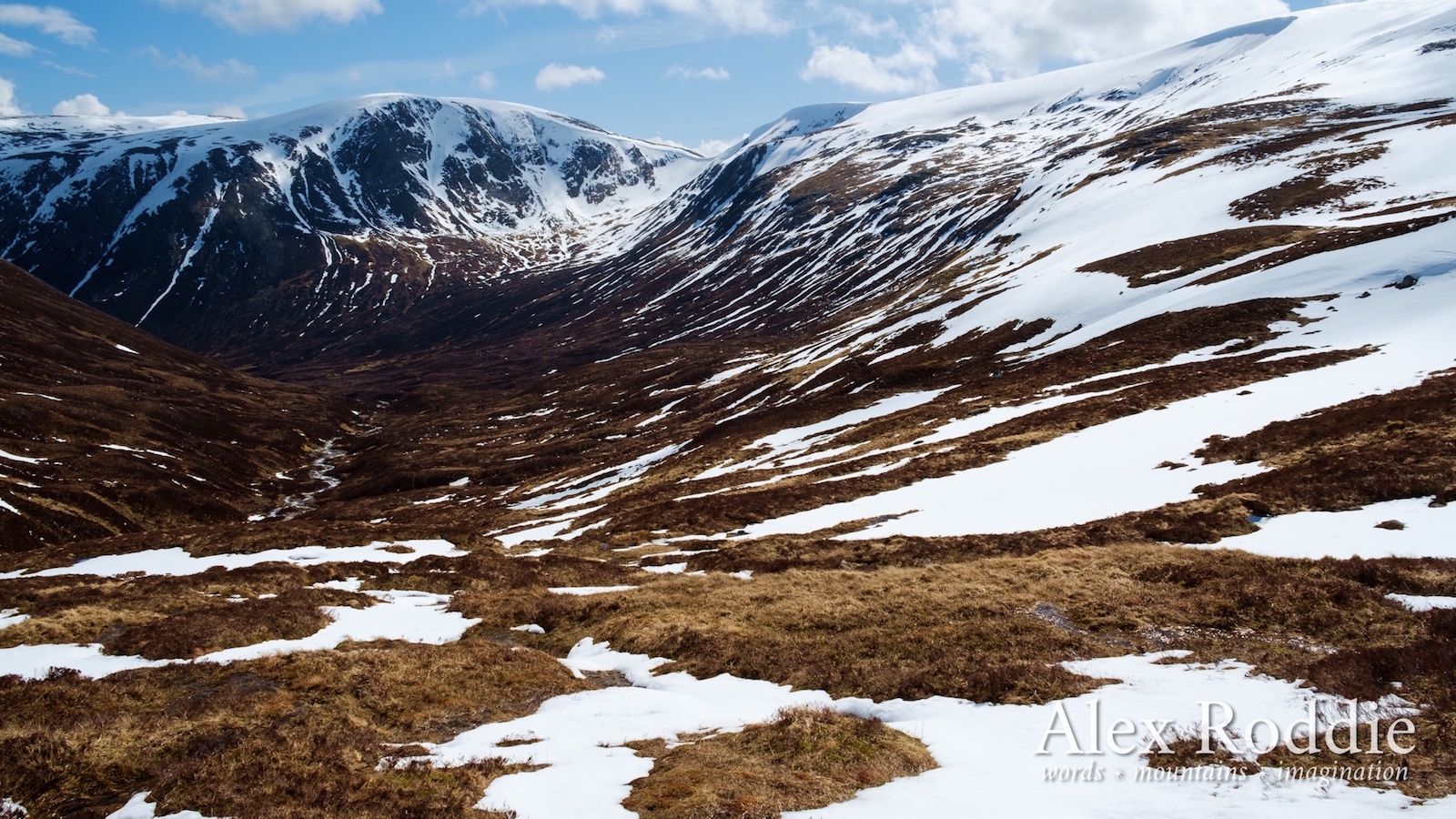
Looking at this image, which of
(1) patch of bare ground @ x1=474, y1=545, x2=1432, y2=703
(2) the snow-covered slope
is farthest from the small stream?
(1) patch of bare ground @ x1=474, y1=545, x2=1432, y2=703

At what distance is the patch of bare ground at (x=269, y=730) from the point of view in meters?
11.9

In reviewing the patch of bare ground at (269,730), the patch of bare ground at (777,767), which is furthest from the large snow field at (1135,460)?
the patch of bare ground at (269,730)

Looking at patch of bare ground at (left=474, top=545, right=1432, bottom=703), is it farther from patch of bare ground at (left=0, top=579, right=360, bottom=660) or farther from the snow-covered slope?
the snow-covered slope

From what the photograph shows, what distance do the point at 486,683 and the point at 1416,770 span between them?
63.2ft

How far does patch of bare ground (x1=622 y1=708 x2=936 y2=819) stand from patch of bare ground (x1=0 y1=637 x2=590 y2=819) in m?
3.32

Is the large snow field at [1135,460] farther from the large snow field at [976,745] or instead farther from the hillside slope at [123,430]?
the hillside slope at [123,430]

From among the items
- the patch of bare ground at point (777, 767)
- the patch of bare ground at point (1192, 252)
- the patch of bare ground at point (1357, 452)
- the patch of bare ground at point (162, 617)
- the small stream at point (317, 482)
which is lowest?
the small stream at point (317, 482)

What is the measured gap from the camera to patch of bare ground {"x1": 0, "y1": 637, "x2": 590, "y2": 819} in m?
11.9

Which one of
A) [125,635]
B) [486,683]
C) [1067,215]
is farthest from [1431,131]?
[125,635]

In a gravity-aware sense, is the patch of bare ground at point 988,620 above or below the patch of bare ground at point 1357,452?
below

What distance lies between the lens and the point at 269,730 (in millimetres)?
14586

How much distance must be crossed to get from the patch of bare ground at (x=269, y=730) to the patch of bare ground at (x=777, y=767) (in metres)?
3.32

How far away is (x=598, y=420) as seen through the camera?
112250 millimetres

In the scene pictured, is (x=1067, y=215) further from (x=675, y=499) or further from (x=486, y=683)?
(x=486, y=683)
